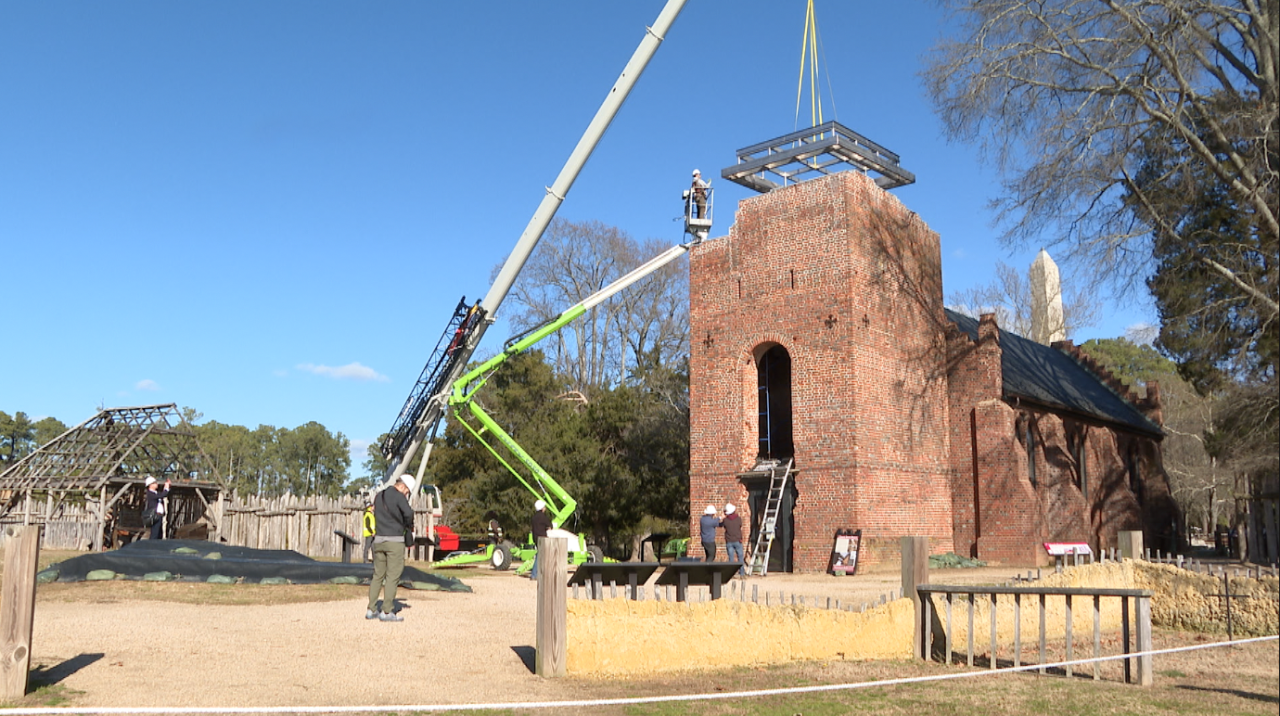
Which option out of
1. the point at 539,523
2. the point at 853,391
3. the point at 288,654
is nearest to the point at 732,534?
the point at 539,523

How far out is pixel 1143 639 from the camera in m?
9.22

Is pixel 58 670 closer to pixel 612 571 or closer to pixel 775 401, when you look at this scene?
pixel 612 571

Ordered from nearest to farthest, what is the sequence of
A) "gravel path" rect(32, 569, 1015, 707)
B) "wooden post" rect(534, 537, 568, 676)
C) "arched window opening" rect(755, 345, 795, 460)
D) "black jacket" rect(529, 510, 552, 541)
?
Result: "gravel path" rect(32, 569, 1015, 707), "wooden post" rect(534, 537, 568, 676), "black jacket" rect(529, 510, 552, 541), "arched window opening" rect(755, 345, 795, 460)

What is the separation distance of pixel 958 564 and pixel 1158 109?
11.4m

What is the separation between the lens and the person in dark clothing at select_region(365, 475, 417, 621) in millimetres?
10734

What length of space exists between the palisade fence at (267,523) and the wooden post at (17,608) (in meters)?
18.1

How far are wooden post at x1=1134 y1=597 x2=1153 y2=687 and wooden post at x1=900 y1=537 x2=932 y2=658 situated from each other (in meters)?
2.03

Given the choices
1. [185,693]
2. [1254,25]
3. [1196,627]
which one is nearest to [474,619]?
[185,693]

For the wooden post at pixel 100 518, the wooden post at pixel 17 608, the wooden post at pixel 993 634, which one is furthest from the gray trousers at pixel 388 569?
the wooden post at pixel 100 518

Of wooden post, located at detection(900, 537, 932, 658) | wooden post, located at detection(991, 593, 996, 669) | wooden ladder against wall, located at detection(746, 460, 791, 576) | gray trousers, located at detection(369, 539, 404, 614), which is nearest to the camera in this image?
wooden post, located at detection(991, 593, 996, 669)

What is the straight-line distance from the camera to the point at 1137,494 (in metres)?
33.5

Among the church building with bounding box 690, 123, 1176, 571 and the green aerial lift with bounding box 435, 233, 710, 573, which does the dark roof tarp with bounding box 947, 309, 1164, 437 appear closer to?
the church building with bounding box 690, 123, 1176, 571

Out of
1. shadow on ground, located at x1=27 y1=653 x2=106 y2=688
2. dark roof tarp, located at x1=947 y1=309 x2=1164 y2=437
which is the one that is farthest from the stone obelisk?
shadow on ground, located at x1=27 y1=653 x2=106 y2=688

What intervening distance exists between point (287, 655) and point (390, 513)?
2263mm
